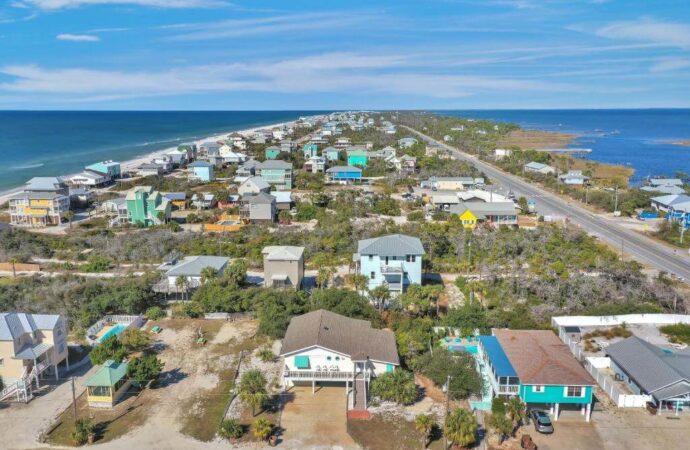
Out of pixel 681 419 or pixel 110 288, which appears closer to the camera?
pixel 681 419

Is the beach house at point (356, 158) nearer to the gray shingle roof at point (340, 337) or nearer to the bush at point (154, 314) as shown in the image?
the bush at point (154, 314)

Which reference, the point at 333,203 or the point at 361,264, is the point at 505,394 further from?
the point at 333,203

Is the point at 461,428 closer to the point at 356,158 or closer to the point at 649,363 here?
the point at 649,363

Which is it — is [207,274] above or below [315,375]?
above

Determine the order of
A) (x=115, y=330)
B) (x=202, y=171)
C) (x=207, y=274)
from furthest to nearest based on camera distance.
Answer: (x=202, y=171), (x=207, y=274), (x=115, y=330)

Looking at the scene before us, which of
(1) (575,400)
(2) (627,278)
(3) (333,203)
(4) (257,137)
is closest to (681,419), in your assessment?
(1) (575,400)

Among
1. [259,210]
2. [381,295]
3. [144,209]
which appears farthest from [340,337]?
[144,209]
